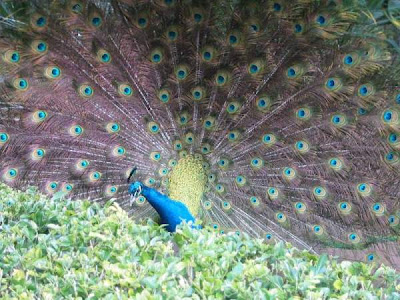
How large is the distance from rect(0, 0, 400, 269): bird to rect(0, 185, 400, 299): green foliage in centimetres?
228

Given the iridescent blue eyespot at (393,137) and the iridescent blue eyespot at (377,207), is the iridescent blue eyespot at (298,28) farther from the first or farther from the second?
the iridescent blue eyespot at (377,207)

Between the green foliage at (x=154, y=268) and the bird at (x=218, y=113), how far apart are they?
228 cm

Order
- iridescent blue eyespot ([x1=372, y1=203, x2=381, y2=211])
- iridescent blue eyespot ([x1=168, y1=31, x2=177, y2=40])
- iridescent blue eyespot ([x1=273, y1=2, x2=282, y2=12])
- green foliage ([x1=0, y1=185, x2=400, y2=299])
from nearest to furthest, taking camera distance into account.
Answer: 1. green foliage ([x1=0, y1=185, x2=400, y2=299])
2. iridescent blue eyespot ([x1=273, y1=2, x2=282, y2=12])
3. iridescent blue eyespot ([x1=168, y1=31, x2=177, y2=40])
4. iridescent blue eyespot ([x1=372, y1=203, x2=381, y2=211])

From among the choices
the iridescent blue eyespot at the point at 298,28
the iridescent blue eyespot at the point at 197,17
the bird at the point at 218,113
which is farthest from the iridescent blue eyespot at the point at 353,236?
the iridescent blue eyespot at the point at 197,17

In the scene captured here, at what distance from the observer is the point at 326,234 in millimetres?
4973

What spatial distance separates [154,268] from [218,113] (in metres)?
3.47

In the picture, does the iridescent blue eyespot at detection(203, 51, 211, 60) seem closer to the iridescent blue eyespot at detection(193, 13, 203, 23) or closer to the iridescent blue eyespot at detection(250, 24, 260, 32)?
the iridescent blue eyespot at detection(193, 13, 203, 23)

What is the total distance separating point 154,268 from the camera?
166 cm

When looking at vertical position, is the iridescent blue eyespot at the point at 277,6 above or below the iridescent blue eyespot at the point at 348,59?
above

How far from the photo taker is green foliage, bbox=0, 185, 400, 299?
1583mm

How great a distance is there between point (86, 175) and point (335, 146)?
2271mm

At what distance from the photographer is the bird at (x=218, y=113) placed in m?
4.38

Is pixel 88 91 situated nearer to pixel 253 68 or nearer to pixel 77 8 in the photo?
pixel 77 8

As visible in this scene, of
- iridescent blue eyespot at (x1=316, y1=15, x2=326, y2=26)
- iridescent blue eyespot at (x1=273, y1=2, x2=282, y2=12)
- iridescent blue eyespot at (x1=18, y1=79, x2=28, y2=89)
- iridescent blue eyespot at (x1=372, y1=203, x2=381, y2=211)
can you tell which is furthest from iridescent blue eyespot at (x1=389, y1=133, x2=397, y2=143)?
iridescent blue eyespot at (x1=18, y1=79, x2=28, y2=89)
